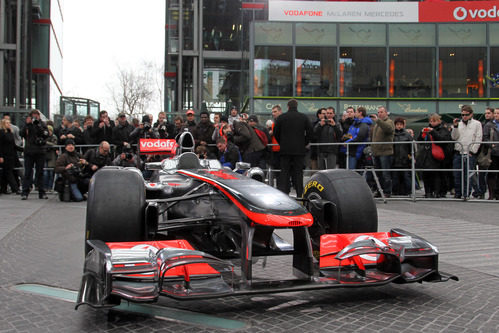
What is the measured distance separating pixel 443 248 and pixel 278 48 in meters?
15.8

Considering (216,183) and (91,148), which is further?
(91,148)

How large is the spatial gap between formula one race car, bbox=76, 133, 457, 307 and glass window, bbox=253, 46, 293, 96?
595 inches

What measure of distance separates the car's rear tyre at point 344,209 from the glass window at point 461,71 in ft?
Answer: 59.8

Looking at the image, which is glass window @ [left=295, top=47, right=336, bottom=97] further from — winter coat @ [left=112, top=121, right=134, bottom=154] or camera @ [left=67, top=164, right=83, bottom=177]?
camera @ [left=67, top=164, right=83, bottom=177]

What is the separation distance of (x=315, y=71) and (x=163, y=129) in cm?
1084

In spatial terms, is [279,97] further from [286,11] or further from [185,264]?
[185,264]

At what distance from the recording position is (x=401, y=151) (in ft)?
39.5

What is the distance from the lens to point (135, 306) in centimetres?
423

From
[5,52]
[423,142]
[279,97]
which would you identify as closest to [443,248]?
[423,142]

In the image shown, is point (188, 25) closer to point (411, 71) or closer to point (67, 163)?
point (411, 71)

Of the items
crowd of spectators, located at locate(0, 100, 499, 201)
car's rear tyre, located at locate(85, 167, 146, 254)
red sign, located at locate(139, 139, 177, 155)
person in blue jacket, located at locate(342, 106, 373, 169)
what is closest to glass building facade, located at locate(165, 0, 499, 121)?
crowd of spectators, located at locate(0, 100, 499, 201)

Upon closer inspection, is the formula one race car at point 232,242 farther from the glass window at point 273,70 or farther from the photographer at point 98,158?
the glass window at point 273,70

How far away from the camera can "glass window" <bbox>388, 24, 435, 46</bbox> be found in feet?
70.9

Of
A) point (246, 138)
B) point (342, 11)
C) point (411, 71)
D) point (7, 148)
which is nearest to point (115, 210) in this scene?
point (246, 138)
